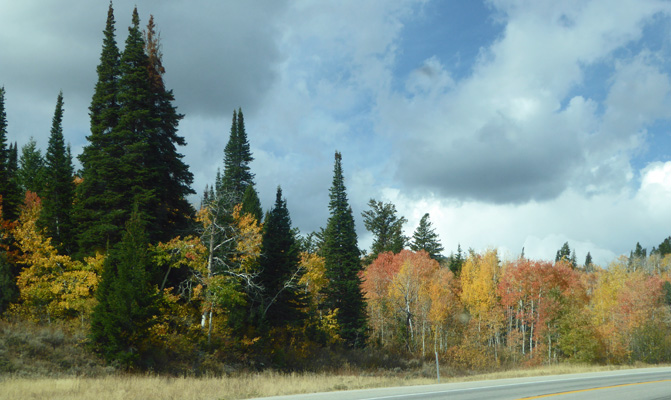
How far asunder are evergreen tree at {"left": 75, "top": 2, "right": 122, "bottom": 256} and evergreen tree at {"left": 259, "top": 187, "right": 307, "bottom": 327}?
38.2 feet

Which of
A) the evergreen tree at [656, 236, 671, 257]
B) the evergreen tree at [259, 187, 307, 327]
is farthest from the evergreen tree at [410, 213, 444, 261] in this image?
the evergreen tree at [656, 236, 671, 257]

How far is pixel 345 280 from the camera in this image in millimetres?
54125

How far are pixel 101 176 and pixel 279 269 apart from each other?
1520 cm

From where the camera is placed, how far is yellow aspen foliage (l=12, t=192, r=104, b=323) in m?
29.9

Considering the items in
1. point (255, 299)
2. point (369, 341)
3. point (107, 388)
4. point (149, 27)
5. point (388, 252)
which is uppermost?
point (149, 27)

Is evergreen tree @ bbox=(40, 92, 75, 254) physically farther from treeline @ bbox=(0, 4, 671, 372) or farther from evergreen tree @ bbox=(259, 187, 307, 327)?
evergreen tree @ bbox=(259, 187, 307, 327)

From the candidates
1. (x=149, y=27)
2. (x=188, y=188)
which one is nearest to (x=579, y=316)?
(x=188, y=188)

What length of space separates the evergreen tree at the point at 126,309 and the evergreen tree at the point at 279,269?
42.3ft

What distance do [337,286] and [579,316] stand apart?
83.5 ft

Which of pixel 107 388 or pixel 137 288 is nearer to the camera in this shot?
pixel 107 388

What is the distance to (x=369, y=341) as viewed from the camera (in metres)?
56.5

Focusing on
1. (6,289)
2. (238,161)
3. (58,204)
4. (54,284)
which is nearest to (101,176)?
(54,284)

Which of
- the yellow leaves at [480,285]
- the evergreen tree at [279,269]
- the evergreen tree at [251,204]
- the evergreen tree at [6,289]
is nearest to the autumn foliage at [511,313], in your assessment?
the yellow leaves at [480,285]

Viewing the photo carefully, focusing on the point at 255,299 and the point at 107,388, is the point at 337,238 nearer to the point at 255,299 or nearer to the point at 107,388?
the point at 255,299
